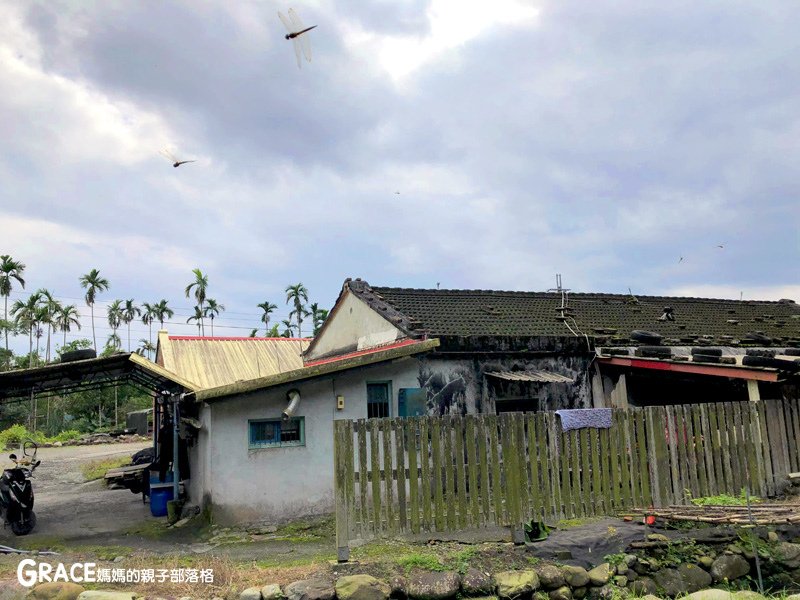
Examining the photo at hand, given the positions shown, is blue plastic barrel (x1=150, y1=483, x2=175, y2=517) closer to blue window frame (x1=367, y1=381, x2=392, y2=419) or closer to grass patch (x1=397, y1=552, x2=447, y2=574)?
blue window frame (x1=367, y1=381, x2=392, y2=419)

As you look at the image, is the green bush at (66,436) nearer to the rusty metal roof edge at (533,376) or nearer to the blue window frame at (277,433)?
the blue window frame at (277,433)

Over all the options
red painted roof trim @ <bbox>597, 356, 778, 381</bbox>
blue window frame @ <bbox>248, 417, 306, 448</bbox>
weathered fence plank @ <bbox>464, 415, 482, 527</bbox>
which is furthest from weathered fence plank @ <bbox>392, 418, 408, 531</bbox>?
red painted roof trim @ <bbox>597, 356, 778, 381</bbox>

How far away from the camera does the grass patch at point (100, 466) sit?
1881 centimetres

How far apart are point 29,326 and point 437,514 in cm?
4572

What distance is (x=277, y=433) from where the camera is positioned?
1059 centimetres

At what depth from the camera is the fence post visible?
21.7 ft

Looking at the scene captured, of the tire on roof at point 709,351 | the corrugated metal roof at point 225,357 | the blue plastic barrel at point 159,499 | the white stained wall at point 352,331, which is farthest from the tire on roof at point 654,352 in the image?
the blue plastic barrel at point 159,499

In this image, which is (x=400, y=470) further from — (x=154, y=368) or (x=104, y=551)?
(x=154, y=368)

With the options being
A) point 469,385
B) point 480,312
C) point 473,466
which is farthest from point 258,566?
point 480,312

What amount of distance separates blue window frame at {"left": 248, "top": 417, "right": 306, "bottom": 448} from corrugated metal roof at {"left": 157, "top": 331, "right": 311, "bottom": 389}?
509 centimetres

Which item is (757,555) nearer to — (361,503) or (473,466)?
(473,466)

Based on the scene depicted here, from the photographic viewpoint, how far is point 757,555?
284 inches

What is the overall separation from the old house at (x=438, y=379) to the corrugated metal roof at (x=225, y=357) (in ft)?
11.6

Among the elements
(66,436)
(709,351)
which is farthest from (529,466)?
(66,436)
